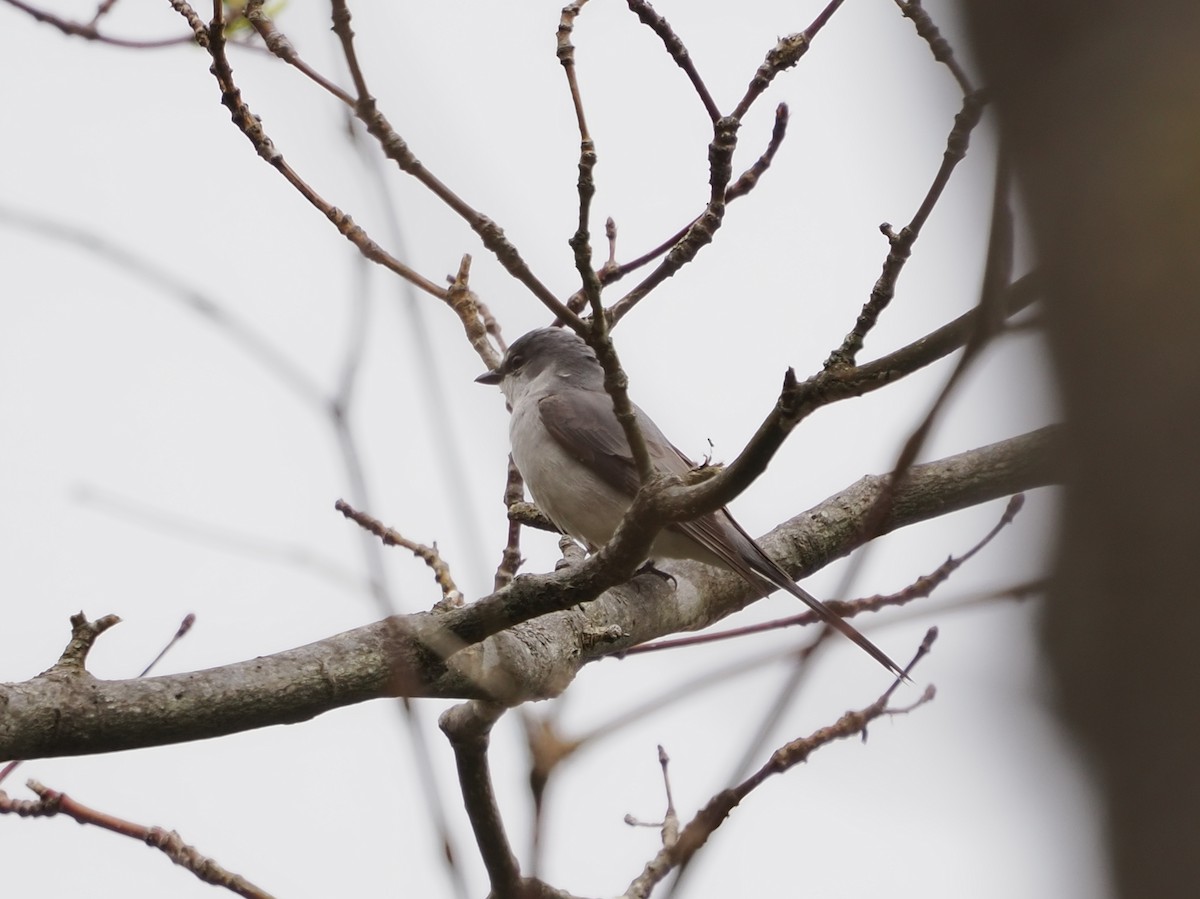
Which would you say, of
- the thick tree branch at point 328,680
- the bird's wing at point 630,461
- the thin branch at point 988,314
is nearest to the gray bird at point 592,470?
the bird's wing at point 630,461

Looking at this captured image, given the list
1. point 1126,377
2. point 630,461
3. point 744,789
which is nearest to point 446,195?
point 744,789

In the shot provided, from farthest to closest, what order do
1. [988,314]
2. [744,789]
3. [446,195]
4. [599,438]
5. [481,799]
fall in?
[599,438]
[481,799]
[446,195]
[744,789]
[988,314]

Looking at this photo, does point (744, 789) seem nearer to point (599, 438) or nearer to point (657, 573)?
point (657, 573)

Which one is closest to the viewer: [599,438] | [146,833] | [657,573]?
[146,833]

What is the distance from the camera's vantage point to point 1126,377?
3.56 feet

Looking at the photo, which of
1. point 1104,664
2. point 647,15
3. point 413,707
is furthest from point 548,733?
point 647,15

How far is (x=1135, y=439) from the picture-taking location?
3.52 ft

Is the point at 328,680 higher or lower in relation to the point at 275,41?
lower

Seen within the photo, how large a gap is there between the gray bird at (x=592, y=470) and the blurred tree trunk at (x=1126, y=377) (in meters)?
4.43

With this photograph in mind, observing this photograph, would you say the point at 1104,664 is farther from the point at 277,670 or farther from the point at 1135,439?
the point at 277,670

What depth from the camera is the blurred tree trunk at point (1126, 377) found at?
1.04m

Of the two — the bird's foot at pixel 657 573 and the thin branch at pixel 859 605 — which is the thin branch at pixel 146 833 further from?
the bird's foot at pixel 657 573

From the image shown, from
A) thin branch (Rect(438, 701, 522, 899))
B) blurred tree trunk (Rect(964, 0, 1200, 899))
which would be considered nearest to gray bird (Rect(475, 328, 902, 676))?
thin branch (Rect(438, 701, 522, 899))

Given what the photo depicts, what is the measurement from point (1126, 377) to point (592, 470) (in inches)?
220
